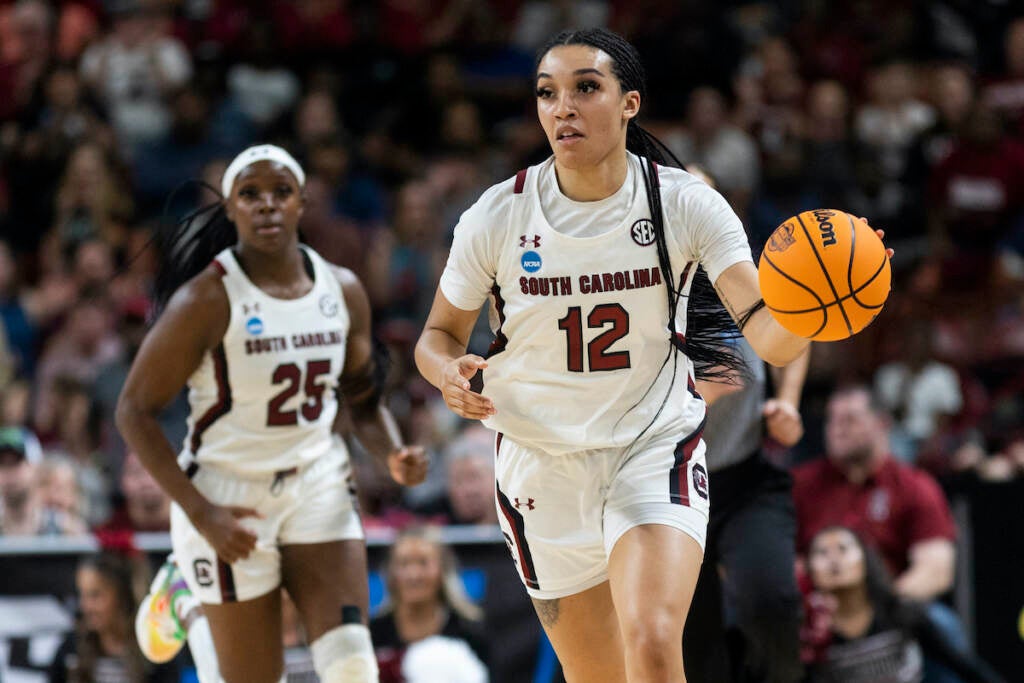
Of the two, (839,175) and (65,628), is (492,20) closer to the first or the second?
(839,175)

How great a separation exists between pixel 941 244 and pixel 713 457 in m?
5.50

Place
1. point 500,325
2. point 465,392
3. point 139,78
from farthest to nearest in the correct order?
point 139,78 < point 500,325 < point 465,392

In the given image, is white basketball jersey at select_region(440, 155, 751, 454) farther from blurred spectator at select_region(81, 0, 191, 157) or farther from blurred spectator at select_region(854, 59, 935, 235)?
blurred spectator at select_region(81, 0, 191, 157)

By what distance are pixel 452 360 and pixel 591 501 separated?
2.02 feet

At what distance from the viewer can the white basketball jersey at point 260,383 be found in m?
5.31

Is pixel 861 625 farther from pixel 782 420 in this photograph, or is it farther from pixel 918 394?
pixel 918 394

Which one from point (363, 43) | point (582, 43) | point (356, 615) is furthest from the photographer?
point (363, 43)

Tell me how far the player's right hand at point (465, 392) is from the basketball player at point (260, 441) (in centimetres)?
145

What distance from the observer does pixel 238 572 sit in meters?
5.24

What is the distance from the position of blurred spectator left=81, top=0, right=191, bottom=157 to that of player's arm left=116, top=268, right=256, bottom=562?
23.6 ft

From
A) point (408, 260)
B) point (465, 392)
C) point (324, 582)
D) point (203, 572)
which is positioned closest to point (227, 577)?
point (203, 572)

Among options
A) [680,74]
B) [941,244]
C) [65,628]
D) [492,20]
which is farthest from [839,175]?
[65,628]

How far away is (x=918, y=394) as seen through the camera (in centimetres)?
927

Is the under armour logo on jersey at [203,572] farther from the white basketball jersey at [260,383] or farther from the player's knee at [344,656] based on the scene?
the player's knee at [344,656]
